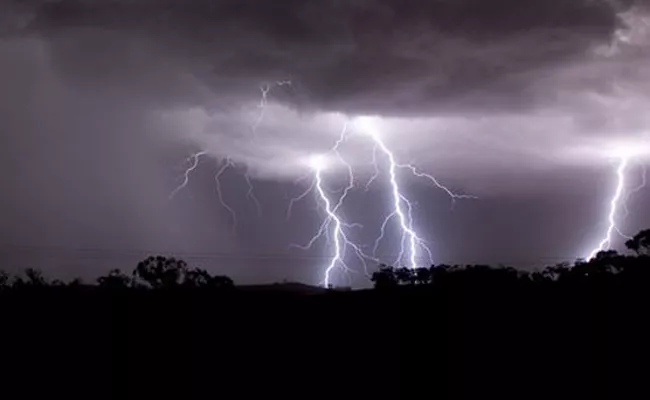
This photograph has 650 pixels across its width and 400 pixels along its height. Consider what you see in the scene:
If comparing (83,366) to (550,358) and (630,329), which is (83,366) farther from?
(630,329)

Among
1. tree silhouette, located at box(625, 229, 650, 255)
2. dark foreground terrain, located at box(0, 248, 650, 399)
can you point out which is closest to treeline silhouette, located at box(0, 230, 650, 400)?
dark foreground terrain, located at box(0, 248, 650, 399)

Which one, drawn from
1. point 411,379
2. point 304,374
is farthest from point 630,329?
point 304,374

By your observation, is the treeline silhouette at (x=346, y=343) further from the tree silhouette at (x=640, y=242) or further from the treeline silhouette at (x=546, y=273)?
the tree silhouette at (x=640, y=242)

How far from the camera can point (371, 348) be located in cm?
1827

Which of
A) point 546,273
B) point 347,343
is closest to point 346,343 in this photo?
point 347,343

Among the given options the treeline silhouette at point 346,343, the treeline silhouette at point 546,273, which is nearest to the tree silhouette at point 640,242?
the treeline silhouette at point 546,273

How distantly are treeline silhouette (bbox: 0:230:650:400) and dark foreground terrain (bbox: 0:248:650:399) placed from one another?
0.08ft

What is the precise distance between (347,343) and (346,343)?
0.02 meters

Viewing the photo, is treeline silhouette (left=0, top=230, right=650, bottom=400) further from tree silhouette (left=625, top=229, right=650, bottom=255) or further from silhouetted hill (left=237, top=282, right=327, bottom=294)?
tree silhouette (left=625, top=229, right=650, bottom=255)

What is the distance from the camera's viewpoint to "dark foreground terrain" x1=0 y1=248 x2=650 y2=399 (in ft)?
56.2

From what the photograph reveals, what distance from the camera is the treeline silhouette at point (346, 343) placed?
1712 cm

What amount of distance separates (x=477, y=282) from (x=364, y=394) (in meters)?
3.97

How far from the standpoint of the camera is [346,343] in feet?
60.8

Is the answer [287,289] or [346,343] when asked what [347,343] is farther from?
[287,289]
